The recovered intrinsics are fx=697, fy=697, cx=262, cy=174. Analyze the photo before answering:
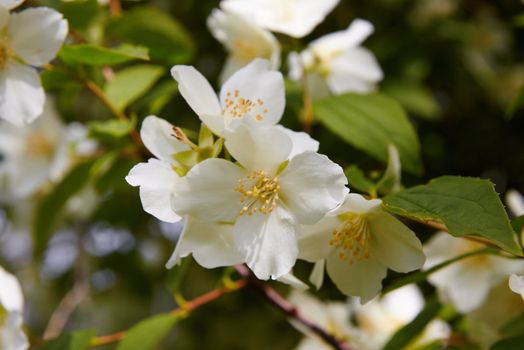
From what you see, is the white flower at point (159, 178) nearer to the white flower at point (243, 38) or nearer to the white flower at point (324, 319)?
the white flower at point (243, 38)

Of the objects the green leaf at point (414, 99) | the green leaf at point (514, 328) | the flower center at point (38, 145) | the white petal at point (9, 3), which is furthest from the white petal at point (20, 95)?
the green leaf at point (414, 99)

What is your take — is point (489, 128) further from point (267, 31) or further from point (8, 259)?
point (8, 259)

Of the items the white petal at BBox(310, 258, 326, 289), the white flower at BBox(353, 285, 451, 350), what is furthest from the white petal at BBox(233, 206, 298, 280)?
the white flower at BBox(353, 285, 451, 350)

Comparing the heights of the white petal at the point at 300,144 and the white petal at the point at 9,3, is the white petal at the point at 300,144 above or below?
above

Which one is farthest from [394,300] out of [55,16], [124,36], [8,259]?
[8,259]

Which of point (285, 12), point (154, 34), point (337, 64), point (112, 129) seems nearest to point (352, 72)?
point (337, 64)

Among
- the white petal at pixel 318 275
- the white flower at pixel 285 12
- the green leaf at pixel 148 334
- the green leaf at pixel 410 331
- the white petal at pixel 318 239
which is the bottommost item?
the green leaf at pixel 148 334
